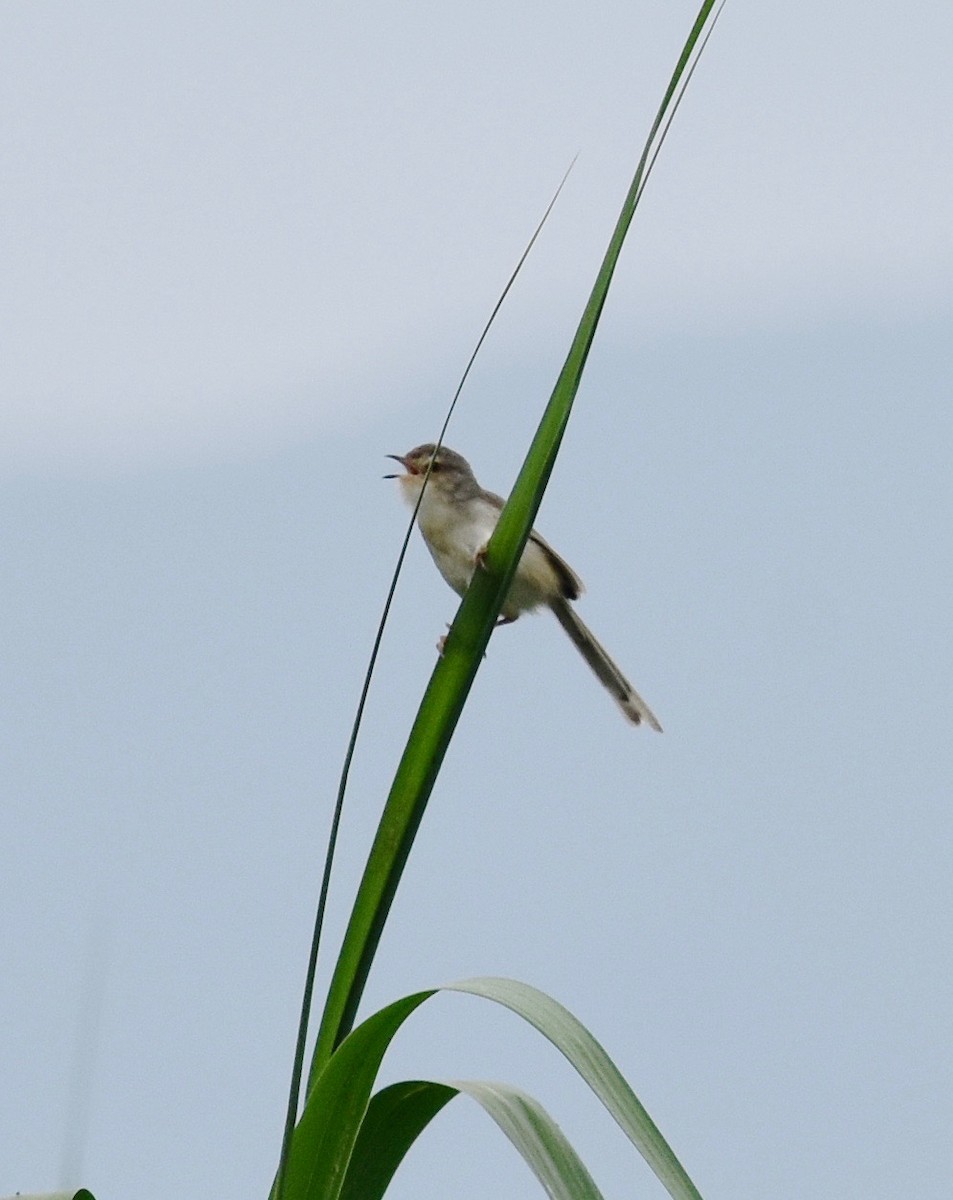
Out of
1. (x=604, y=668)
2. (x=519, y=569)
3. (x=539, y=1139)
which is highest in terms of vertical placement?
(x=519, y=569)

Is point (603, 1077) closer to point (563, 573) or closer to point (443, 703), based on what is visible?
point (443, 703)

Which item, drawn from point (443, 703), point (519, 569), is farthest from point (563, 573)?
point (443, 703)

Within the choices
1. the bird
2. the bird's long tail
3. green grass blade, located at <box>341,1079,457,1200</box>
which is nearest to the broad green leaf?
green grass blade, located at <box>341,1079,457,1200</box>

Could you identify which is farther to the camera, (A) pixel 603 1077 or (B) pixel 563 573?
(B) pixel 563 573

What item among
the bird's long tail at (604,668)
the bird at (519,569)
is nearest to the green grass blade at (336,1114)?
the bird's long tail at (604,668)

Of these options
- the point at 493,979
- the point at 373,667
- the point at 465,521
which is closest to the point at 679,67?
the point at 373,667

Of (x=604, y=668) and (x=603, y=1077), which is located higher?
(x=604, y=668)

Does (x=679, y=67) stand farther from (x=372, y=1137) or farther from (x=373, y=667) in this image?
(x=372, y=1137)
